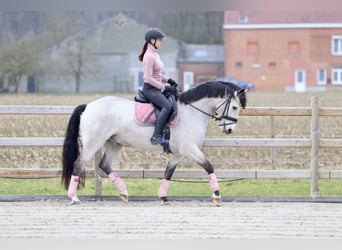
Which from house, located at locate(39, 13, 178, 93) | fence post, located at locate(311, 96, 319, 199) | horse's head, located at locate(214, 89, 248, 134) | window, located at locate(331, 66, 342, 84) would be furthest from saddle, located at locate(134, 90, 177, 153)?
window, located at locate(331, 66, 342, 84)

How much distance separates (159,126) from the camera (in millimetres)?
8367

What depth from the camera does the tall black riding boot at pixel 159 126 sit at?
8281 mm

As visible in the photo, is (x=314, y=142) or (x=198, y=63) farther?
(x=198, y=63)

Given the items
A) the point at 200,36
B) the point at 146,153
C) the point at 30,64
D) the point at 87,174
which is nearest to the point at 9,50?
the point at 30,64

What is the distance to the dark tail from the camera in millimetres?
8539

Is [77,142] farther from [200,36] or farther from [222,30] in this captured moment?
[222,30]

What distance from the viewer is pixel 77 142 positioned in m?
8.59

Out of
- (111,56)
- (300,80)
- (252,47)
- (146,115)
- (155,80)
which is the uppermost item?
(155,80)

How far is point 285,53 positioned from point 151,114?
52.4 metres

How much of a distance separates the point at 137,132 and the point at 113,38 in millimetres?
52575

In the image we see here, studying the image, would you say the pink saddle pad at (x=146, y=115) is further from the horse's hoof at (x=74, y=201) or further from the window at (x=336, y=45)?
the window at (x=336, y=45)

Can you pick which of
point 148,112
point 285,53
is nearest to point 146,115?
point 148,112

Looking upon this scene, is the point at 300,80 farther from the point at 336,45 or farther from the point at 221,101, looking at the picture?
the point at 221,101

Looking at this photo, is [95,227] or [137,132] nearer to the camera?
[95,227]
